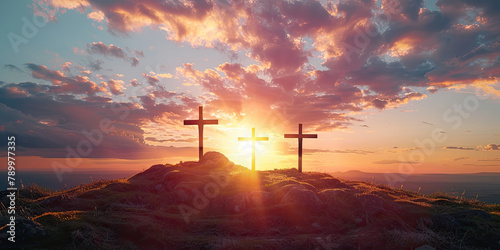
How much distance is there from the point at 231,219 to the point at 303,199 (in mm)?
3426

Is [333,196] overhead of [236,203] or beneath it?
overhead

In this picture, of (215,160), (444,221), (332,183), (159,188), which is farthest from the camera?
(215,160)

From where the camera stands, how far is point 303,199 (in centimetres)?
1310

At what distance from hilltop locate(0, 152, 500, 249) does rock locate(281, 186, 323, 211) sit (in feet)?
0.15

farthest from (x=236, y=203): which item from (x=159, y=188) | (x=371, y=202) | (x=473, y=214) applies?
(x=473, y=214)

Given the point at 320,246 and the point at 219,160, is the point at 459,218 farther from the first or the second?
the point at 219,160

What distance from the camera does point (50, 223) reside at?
919cm

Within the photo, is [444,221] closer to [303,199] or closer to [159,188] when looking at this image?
[303,199]

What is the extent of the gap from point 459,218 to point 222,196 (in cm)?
1086

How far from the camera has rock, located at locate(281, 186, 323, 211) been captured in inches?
506

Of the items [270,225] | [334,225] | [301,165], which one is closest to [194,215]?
[270,225]

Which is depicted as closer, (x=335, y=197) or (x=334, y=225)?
(x=334, y=225)

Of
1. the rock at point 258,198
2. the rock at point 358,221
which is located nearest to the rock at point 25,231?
the rock at point 258,198

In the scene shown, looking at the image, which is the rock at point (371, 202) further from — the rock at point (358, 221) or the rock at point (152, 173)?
the rock at point (152, 173)
